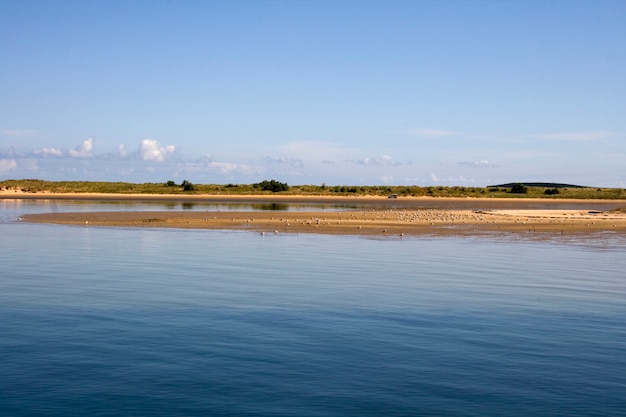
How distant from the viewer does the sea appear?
10.3 metres

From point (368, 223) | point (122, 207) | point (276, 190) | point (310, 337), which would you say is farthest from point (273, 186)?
point (310, 337)

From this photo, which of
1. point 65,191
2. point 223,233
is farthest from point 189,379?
point 65,191

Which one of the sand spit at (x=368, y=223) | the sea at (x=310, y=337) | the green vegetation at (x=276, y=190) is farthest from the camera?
the green vegetation at (x=276, y=190)

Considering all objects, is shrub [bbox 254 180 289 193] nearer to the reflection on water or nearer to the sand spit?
the reflection on water

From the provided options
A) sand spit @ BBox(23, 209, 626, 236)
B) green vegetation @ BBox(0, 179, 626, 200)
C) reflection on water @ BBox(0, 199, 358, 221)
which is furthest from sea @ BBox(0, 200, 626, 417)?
green vegetation @ BBox(0, 179, 626, 200)

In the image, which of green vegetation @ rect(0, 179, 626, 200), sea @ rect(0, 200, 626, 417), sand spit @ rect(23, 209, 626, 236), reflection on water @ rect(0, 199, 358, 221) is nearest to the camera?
sea @ rect(0, 200, 626, 417)

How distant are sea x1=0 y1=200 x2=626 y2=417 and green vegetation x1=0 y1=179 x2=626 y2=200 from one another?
90.3 metres

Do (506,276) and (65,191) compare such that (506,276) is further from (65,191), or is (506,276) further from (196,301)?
(65,191)

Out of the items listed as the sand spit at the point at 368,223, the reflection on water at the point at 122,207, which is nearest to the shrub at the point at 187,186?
the reflection on water at the point at 122,207

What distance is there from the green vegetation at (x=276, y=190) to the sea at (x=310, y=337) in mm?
90330

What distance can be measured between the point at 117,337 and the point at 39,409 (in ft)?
13.2

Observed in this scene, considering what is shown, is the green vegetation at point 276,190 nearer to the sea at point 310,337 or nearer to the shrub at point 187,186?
the shrub at point 187,186

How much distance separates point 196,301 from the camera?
1767 cm

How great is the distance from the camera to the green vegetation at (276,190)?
4601 inches
